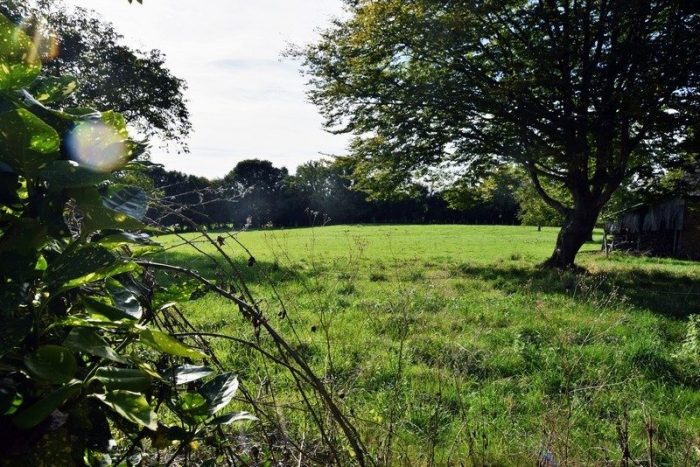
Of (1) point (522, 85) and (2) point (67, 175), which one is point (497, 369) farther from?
(1) point (522, 85)

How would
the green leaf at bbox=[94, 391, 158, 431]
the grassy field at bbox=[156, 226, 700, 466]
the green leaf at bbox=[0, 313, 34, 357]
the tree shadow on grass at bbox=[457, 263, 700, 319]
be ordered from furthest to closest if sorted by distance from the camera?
the tree shadow on grass at bbox=[457, 263, 700, 319] → the grassy field at bbox=[156, 226, 700, 466] → the green leaf at bbox=[94, 391, 158, 431] → the green leaf at bbox=[0, 313, 34, 357]

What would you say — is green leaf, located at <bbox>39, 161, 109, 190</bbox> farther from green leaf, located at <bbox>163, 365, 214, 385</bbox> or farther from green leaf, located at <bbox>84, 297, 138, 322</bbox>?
green leaf, located at <bbox>163, 365, 214, 385</bbox>

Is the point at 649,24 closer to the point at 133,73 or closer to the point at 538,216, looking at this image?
the point at 133,73

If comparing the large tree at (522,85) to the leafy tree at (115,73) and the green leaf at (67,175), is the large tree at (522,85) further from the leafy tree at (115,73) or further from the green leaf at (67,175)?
the green leaf at (67,175)

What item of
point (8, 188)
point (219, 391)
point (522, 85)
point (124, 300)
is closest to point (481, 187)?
point (522, 85)

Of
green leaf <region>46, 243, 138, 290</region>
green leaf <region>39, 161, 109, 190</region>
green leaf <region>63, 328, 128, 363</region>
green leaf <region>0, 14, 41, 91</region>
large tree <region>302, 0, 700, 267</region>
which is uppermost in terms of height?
large tree <region>302, 0, 700, 267</region>

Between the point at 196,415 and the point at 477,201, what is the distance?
683 inches

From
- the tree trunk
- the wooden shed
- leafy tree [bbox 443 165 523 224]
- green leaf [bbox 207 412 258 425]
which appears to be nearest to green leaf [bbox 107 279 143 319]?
green leaf [bbox 207 412 258 425]

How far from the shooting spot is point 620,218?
2900 cm

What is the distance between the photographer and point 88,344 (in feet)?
2.47

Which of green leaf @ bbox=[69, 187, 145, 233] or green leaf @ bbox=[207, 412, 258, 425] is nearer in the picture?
green leaf @ bbox=[69, 187, 145, 233]

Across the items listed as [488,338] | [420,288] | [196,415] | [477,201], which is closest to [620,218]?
[477,201]

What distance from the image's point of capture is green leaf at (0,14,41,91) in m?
0.73

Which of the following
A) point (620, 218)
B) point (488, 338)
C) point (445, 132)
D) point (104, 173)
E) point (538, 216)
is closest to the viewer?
point (104, 173)
